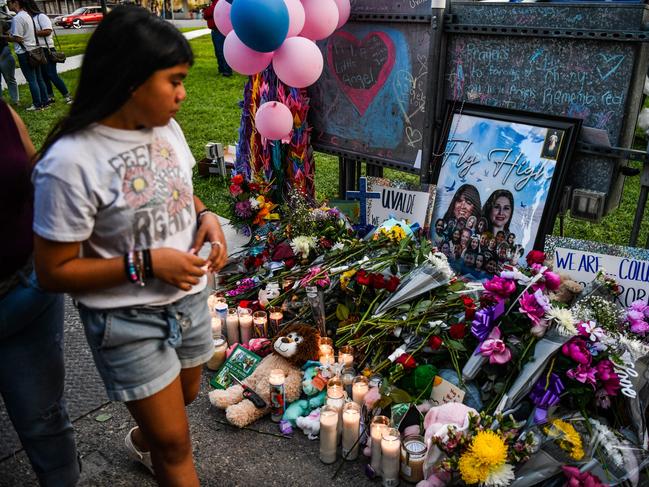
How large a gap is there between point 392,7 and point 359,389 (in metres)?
2.40

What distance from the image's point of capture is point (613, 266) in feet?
8.59

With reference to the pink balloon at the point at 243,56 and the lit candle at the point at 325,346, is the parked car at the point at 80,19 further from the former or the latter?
the lit candle at the point at 325,346

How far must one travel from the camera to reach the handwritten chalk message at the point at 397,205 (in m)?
3.52

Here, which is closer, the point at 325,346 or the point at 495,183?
the point at 325,346

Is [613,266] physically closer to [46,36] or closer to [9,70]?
[46,36]

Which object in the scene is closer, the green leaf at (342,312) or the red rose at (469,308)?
the red rose at (469,308)

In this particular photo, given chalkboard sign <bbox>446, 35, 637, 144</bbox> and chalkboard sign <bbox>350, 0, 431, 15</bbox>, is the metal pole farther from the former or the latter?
chalkboard sign <bbox>350, 0, 431, 15</bbox>

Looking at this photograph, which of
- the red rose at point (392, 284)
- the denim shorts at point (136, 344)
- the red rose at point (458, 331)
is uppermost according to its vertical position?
the denim shorts at point (136, 344)

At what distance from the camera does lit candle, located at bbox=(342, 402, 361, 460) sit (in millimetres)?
2360

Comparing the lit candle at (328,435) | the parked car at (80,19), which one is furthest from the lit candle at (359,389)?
the parked car at (80,19)

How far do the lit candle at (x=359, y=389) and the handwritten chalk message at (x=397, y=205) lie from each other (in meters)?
1.25

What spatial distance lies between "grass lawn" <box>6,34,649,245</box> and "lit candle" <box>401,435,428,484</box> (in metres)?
1.73

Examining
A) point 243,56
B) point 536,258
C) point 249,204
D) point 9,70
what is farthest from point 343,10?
point 9,70

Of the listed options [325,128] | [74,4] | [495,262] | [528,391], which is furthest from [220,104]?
[74,4]
